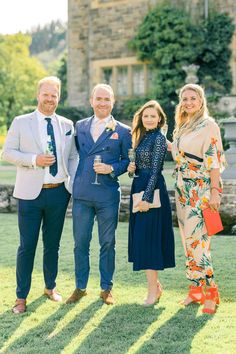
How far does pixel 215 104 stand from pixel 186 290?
1245 centimetres

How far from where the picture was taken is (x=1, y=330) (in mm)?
4355

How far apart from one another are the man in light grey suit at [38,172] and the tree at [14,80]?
34692 mm

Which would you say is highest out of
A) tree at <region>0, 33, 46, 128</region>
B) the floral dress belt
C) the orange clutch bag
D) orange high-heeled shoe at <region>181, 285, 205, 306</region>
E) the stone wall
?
tree at <region>0, 33, 46, 128</region>

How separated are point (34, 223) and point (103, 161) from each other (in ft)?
2.47

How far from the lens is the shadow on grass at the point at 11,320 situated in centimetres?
426

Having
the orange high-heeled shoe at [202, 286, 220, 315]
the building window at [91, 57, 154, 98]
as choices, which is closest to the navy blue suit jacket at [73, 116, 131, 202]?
the orange high-heeled shoe at [202, 286, 220, 315]

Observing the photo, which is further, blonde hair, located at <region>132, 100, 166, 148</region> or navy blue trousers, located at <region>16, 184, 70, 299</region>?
blonde hair, located at <region>132, 100, 166, 148</region>

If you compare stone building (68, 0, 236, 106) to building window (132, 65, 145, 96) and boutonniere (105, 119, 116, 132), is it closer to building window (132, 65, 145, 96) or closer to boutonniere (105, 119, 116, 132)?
building window (132, 65, 145, 96)

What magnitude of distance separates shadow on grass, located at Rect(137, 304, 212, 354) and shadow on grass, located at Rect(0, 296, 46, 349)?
3.22 feet

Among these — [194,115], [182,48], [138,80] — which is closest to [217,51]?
[182,48]

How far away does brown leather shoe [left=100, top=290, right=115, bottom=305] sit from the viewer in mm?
4977

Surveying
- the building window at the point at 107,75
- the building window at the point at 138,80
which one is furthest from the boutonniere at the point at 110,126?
the building window at the point at 107,75

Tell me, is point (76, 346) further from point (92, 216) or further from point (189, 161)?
point (189, 161)

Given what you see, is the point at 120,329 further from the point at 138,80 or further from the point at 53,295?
the point at 138,80
